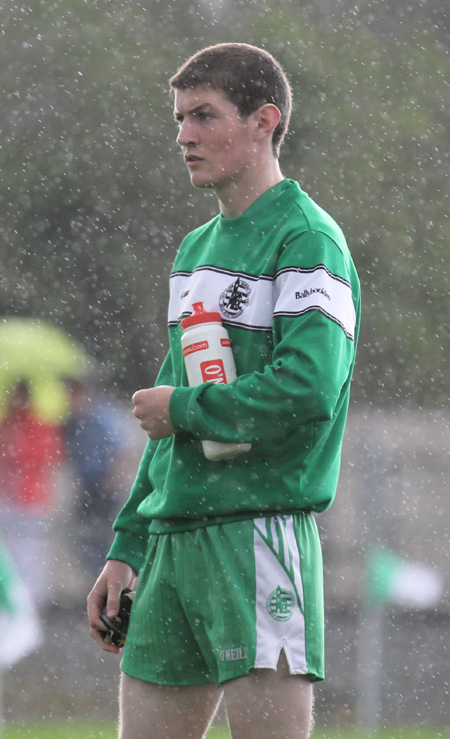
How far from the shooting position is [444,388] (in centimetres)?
1576

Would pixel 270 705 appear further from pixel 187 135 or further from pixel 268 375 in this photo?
pixel 187 135

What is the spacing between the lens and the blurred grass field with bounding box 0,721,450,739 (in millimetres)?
5949

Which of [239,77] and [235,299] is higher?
[239,77]

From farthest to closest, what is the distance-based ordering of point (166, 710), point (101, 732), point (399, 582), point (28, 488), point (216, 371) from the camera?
point (28, 488) < point (399, 582) < point (101, 732) < point (166, 710) < point (216, 371)

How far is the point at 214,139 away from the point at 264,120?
0.43 ft

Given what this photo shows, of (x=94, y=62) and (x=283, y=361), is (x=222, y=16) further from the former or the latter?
(x=283, y=361)

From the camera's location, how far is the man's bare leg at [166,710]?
7.89 feet

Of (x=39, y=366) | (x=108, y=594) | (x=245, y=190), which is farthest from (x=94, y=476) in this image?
(x=245, y=190)

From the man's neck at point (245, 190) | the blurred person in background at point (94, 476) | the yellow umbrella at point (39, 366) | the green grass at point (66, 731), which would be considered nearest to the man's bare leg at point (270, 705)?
the man's neck at point (245, 190)

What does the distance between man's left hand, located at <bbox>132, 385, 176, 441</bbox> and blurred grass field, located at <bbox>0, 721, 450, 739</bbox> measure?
3.98m

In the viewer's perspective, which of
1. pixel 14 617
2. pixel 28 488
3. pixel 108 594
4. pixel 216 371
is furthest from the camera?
pixel 28 488

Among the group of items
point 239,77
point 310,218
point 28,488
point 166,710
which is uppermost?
point 239,77

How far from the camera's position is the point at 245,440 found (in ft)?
7.21

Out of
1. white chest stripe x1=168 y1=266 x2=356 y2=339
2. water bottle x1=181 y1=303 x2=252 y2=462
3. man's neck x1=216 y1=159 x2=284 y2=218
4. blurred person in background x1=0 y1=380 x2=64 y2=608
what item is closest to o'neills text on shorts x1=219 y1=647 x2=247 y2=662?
water bottle x1=181 y1=303 x2=252 y2=462
